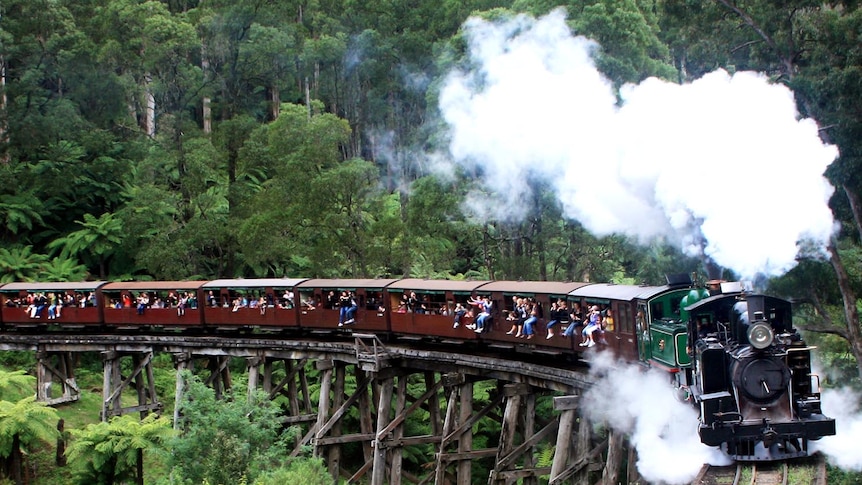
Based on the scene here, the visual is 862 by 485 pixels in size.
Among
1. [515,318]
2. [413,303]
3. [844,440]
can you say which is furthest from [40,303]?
[844,440]

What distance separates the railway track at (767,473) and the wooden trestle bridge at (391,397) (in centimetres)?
280

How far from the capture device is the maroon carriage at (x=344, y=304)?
24938 millimetres

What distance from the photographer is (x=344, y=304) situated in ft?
84.3

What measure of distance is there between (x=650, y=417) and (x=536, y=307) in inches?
163

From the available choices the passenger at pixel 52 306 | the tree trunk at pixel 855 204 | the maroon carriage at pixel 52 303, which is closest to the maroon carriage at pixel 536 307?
the tree trunk at pixel 855 204

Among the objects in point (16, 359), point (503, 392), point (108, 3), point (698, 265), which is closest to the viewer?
point (503, 392)

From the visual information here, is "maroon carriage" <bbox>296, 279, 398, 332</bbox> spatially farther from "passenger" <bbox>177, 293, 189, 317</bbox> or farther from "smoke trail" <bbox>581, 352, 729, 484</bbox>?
"smoke trail" <bbox>581, 352, 729, 484</bbox>

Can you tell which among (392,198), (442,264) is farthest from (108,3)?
(442,264)

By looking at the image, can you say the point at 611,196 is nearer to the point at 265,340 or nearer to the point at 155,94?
Result: the point at 265,340

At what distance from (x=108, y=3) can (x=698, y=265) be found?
29.9m

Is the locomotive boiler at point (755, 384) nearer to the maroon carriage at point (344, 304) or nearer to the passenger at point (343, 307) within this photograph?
the maroon carriage at point (344, 304)

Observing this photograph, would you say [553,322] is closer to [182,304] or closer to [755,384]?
[755,384]

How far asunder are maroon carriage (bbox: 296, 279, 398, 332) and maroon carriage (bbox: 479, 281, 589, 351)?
3.56 metres

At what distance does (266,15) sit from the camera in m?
45.6
